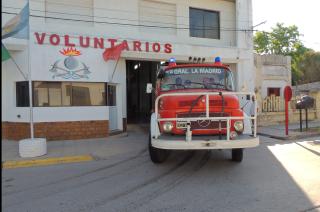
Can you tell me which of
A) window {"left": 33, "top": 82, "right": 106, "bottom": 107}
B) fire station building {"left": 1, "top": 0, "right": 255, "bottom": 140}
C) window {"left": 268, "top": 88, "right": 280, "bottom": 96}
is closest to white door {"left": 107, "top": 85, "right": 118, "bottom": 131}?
fire station building {"left": 1, "top": 0, "right": 255, "bottom": 140}

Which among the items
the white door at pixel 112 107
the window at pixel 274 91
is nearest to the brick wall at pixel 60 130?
the white door at pixel 112 107

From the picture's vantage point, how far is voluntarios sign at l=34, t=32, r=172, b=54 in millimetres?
11344

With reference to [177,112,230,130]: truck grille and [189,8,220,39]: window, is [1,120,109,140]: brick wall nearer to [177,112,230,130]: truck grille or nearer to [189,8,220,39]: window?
[177,112,230,130]: truck grille

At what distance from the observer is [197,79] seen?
24.7 feet

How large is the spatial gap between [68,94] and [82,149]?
2902 millimetres

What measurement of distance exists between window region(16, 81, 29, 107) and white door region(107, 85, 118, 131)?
3.24m

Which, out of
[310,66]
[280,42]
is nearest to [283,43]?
[280,42]

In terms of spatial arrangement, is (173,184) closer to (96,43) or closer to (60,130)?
(60,130)

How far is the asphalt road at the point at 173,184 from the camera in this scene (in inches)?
187

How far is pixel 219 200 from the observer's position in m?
4.91

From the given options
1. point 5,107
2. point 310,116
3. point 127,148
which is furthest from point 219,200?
point 310,116

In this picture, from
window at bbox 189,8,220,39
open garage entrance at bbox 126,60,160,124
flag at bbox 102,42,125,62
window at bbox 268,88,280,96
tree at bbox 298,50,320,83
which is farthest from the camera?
tree at bbox 298,50,320,83

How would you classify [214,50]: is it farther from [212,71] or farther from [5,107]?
[5,107]

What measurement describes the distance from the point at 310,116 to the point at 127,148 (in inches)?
469
